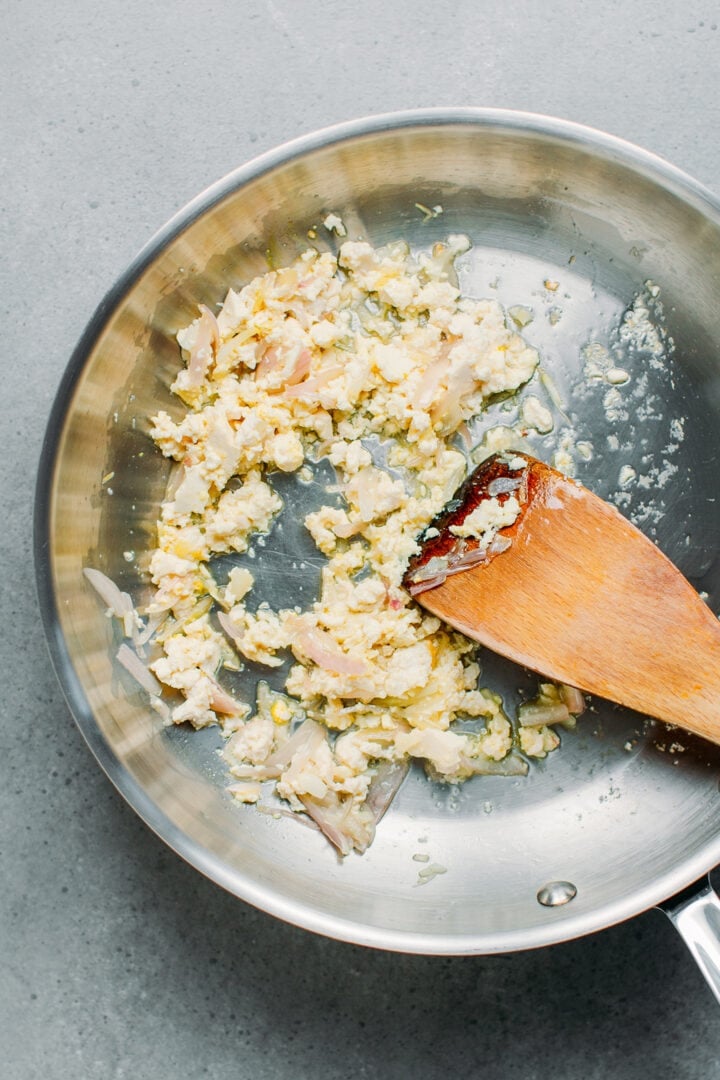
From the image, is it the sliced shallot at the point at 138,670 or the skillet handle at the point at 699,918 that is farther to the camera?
the sliced shallot at the point at 138,670

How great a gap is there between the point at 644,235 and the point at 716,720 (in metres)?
0.89

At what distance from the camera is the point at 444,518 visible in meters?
1.61

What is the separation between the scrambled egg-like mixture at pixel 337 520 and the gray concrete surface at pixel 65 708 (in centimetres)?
25

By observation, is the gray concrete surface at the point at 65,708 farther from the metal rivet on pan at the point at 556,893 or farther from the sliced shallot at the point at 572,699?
the sliced shallot at the point at 572,699

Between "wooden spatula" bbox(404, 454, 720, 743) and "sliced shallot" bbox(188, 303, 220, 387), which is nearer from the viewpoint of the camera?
"wooden spatula" bbox(404, 454, 720, 743)

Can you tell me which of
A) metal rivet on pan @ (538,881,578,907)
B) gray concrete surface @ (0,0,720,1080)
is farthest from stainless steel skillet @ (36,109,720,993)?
gray concrete surface @ (0,0,720,1080)

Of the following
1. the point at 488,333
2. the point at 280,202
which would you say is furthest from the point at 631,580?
the point at 280,202

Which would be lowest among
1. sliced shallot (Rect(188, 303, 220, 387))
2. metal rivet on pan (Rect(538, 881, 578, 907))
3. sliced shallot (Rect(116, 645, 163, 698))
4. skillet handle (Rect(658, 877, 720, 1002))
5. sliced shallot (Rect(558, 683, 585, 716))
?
sliced shallot (Rect(116, 645, 163, 698))

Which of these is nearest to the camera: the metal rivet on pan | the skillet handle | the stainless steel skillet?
the skillet handle

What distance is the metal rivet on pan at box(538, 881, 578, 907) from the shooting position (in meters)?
1.60

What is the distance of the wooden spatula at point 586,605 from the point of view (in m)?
1.49

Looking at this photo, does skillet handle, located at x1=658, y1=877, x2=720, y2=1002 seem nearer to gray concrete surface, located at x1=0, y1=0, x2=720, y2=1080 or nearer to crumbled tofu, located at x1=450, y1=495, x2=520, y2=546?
gray concrete surface, located at x1=0, y1=0, x2=720, y2=1080

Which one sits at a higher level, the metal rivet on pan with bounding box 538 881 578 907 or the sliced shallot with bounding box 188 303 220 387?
the sliced shallot with bounding box 188 303 220 387

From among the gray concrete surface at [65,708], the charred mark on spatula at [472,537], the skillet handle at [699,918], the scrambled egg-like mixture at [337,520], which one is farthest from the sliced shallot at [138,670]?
the skillet handle at [699,918]
